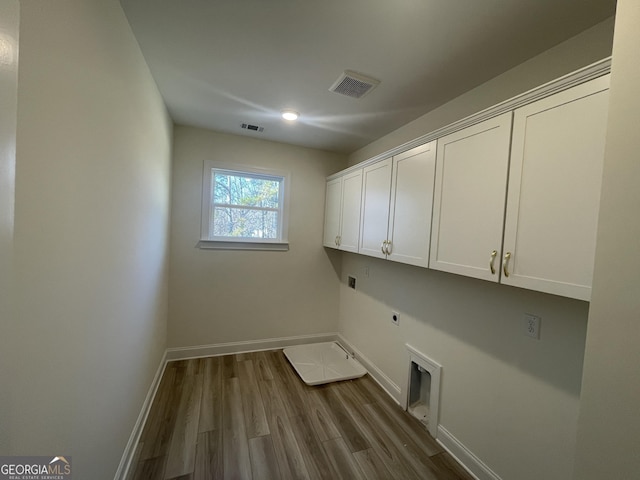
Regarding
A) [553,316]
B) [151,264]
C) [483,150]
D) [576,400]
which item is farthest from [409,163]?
[151,264]

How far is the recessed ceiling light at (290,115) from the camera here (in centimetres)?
238

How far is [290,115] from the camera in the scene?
8.02ft

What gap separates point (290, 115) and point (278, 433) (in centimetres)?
273

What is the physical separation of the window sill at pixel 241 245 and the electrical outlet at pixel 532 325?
2.51 meters

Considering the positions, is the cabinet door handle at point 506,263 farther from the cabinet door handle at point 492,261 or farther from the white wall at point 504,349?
the white wall at point 504,349

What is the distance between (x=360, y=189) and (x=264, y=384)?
2226 millimetres

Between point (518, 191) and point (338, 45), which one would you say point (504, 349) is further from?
point (338, 45)

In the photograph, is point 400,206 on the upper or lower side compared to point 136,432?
upper

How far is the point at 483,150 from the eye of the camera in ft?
4.69

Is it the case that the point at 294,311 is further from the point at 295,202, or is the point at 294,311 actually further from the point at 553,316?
the point at 553,316

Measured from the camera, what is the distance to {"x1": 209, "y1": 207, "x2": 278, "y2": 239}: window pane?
315cm

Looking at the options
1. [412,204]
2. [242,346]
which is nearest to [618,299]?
[412,204]

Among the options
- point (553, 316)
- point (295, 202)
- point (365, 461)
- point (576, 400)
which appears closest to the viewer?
point (576, 400)

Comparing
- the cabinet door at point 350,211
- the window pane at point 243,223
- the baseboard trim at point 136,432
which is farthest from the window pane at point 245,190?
the baseboard trim at point 136,432
